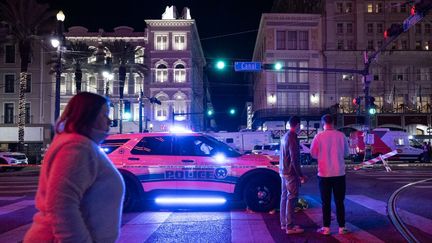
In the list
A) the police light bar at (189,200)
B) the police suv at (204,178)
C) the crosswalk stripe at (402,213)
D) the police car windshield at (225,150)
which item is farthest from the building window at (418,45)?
the police light bar at (189,200)

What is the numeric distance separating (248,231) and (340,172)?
1.88 m

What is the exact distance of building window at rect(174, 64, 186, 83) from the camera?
61.3 meters

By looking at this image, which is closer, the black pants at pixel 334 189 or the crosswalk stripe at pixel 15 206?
the black pants at pixel 334 189

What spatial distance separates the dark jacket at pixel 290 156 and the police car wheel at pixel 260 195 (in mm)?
2270

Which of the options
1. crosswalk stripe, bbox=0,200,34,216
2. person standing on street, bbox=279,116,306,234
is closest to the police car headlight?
person standing on street, bbox=279,116,306,234

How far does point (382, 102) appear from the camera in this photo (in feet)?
199

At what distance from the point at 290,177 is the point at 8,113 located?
53.6 meters

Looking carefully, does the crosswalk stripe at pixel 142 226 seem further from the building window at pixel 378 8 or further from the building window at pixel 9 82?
the building window at pixel 378 8

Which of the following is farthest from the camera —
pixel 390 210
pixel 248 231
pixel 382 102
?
pixel 382 102

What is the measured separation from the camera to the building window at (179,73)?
6134 centimetres

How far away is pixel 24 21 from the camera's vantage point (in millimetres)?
41875

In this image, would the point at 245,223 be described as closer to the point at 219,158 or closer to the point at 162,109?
the point at 219,158

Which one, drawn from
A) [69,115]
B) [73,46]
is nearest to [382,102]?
[73,46]

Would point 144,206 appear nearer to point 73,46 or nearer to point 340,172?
point 340,172
